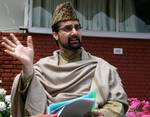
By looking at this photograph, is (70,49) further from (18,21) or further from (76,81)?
(18,21)

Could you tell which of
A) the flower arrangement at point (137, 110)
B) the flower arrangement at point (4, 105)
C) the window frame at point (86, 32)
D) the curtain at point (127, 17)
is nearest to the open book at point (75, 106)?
the flower arrangement at point (137, 110)

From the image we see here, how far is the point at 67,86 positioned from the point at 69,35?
392 mm

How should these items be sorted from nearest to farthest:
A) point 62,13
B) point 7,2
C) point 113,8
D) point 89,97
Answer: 1. point 89,97
2. point 62,13
3. point 7,2
4. point 113,8

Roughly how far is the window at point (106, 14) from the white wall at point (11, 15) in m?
0.26

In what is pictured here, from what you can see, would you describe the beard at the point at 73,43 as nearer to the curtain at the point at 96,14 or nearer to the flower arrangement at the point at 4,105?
the flower arrangement at the point at 4,105

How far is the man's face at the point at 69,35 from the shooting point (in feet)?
13.3

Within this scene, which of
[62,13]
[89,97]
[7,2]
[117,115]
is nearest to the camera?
[89,97]

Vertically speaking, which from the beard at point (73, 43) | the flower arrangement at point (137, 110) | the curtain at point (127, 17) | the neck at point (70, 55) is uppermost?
the curtain at point (127, 17)

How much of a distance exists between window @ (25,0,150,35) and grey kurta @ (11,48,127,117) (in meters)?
5.31

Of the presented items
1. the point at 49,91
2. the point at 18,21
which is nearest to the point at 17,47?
the point at 49,91

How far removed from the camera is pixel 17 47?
3746mm

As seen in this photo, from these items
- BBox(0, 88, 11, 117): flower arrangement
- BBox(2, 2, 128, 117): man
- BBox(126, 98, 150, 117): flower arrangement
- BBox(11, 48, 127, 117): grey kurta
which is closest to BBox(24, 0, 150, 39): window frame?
BBox(126, 98, 150, 117): flower arrangement

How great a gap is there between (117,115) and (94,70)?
0.40 meters

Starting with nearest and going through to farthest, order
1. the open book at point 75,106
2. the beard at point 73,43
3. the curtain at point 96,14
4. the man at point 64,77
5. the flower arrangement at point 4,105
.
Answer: the open book at point 75,106
the man at point 64,77
the beard at point 73,43
the flower arrangement at point 4,105
the curtain at point 96,14
